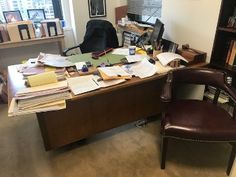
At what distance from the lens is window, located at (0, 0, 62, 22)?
3.17 m

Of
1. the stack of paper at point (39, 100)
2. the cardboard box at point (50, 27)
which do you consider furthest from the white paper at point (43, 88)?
the cardboard box at point (50, 27)

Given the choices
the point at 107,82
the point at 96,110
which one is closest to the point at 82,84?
the point at 107,82

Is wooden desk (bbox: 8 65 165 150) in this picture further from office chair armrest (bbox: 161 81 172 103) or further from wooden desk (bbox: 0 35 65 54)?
wooden desk (bbox: 0 35 65 54)

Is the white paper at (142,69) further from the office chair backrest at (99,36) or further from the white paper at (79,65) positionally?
the office chair backrest at (99,36)

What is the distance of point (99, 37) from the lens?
275 cm

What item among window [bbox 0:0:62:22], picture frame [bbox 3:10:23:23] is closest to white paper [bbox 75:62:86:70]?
picture frame [bbox 3:10:23:23]

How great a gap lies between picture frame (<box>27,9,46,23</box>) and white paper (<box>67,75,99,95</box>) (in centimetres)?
221

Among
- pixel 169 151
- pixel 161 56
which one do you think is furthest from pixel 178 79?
pixel 169 151

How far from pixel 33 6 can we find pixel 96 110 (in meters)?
2.55

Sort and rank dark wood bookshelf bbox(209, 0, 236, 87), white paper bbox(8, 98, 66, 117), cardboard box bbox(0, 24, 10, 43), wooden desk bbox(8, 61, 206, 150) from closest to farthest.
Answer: white paper bbox(8, 98, 66, 117), wooden desk bbox(8, 61, 206, 150), dark wood bookshelf bbox(209, 0, 236, 87), cardboard box bbox(0, 24, 10, 43)

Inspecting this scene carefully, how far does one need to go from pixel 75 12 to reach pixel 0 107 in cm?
178

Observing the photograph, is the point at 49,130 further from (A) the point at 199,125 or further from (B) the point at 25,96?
(A) the point at 199,125

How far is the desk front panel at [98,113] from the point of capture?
5.36 ft

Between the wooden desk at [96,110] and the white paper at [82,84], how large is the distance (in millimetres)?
48
